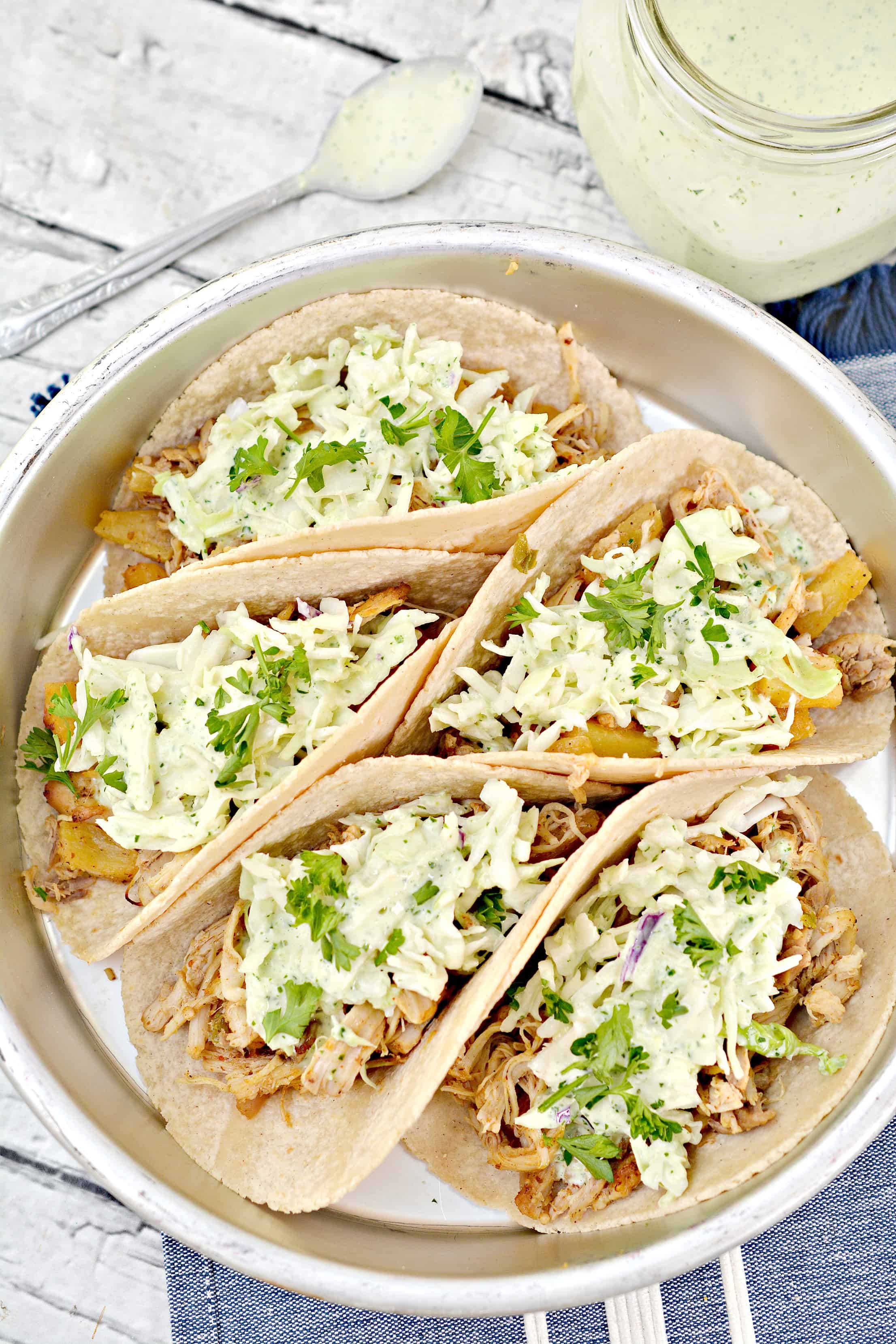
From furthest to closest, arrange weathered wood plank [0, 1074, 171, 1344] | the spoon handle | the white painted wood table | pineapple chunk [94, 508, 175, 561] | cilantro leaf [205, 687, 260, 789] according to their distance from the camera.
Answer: the white painted wood table → the spoon handle → weathered wood plank [0, 1074, 171, 1344] → pineapple chunk [94, 508, 175, 561] → cilantro leaf [205, 687, 260, 789]

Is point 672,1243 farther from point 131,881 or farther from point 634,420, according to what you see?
point 634,420

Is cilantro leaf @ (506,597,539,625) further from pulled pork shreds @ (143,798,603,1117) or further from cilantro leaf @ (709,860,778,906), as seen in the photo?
cilantro leaf @ (709,860,778,906)

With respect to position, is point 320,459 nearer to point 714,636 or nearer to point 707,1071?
point 714,636

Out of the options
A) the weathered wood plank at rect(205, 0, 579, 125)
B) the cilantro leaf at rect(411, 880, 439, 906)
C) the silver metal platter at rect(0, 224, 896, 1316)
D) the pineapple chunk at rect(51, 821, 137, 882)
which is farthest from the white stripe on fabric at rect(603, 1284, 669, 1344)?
the weathered wood plank at rect(205, 0, 579, 125)

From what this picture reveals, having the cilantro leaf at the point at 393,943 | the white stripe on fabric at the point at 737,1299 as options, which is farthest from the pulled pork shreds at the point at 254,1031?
the white stripe on fabric at the point at 737,1299

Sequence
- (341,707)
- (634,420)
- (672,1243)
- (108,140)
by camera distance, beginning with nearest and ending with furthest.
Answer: (672,1243)
(341,707)
(634,420)
(108,140)

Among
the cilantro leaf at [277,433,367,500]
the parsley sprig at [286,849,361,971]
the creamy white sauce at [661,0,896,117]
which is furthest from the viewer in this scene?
the creamy white sauce at [661,0,896,117]

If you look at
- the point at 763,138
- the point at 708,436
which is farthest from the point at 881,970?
the point at 763,138
